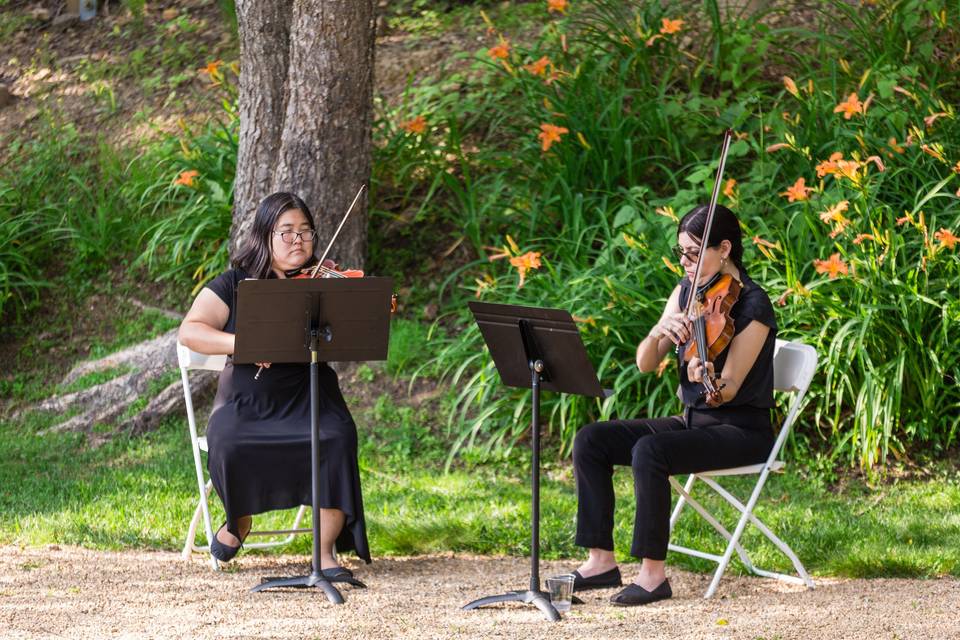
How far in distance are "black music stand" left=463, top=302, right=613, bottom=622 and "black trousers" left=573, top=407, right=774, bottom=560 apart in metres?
0.31

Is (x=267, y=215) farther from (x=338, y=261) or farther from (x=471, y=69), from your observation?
(x=471, y=69)

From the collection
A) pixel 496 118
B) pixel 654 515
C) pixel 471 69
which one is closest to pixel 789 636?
pixel 654 515

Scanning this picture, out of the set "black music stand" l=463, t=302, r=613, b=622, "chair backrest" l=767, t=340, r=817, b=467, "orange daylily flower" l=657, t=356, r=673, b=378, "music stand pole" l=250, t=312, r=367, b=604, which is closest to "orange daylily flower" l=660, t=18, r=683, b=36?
"orange daylily flower" l=657, t=356, r=673, b=378

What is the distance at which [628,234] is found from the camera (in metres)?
5.96

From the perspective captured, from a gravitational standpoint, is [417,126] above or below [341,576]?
above

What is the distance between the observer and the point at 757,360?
4117 millimetres

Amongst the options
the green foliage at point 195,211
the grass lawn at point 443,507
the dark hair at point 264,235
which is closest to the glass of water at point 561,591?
the grass lawn at point 443,507

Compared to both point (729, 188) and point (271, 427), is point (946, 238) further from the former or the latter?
point (271, 427)

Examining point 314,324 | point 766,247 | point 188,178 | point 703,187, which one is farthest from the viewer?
point 188,178

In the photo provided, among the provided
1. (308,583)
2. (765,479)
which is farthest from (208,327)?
(765,479)

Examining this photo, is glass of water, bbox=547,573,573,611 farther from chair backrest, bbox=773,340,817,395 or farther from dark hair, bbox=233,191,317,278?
dark hair, bbox=233,191,317,278

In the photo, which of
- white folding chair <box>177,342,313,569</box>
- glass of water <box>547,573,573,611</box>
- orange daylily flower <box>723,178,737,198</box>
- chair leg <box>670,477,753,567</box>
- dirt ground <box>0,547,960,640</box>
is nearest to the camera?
dirt ground <box>0,547,960,640</box>

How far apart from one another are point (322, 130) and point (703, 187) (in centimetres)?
204

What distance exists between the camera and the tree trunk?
20.8 feet
